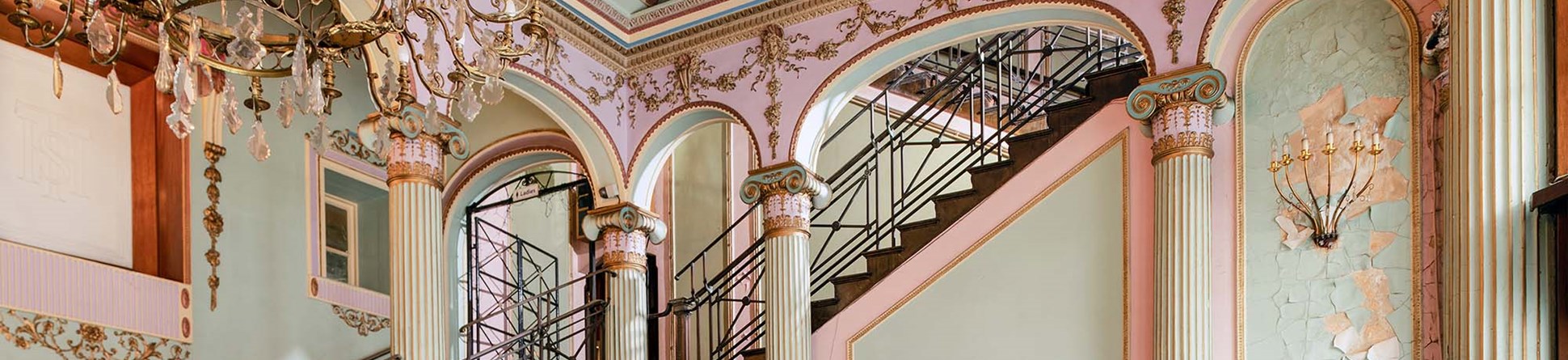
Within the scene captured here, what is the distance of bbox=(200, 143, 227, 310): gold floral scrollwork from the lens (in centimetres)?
827

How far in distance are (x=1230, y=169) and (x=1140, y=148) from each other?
0.49 metres

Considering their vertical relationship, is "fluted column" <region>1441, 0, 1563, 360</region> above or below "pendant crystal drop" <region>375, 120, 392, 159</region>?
below

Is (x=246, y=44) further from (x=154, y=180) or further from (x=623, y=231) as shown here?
(x=623, y=231)

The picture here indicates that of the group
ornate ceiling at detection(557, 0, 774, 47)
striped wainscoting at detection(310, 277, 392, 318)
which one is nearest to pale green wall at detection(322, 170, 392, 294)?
striped wainscoting at detection(310, 277, 392, 318)

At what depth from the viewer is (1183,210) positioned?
6758 mm

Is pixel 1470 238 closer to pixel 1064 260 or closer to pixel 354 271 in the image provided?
pixel 1064 260

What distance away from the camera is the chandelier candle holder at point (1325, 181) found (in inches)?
259

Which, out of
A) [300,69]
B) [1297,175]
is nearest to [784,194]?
[1297,175]

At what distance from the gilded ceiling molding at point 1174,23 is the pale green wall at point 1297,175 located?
0.37 metres

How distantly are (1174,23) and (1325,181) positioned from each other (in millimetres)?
1127

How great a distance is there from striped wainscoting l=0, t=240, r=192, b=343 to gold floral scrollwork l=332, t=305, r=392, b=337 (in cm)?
126

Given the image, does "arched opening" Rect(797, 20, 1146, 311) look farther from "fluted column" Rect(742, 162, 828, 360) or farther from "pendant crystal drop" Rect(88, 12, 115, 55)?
"pendant crystal drop" Rect(88, 12, 115, 55)

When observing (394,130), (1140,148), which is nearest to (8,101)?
(394,130)

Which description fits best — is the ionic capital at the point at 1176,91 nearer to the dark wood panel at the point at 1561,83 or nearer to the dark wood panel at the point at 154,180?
the dark wood panel at the point at 1561,83
